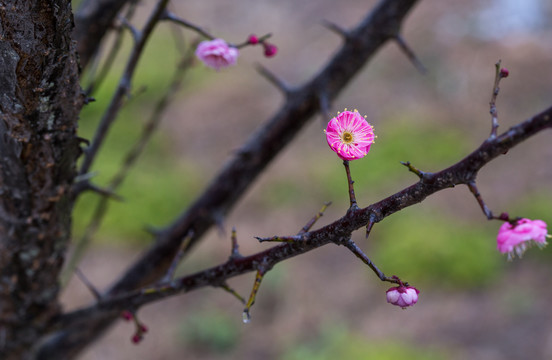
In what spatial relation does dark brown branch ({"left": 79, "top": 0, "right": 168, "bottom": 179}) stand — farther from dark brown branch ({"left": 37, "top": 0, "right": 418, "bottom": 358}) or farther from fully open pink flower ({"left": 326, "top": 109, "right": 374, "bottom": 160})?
fully open pink flower ({"left": 326, "top": 109, "right": 374, "bottom": 160})

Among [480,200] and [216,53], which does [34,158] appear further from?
[480,200]

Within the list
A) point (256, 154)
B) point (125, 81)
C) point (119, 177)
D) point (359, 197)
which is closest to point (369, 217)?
point (125, 81)

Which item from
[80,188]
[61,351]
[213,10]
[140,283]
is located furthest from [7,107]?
[213,10]

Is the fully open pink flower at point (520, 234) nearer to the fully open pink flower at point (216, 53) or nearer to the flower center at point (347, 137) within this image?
the flower center at point (347, 137)

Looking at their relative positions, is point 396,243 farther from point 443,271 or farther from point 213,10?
point 213,10

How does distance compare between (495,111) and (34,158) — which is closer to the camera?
(495,111)
